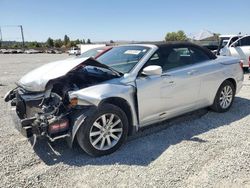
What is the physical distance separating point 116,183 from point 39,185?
2.85 feet

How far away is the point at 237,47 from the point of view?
36.7ft

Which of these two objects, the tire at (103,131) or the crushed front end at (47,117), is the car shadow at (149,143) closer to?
the tire at (103,131)

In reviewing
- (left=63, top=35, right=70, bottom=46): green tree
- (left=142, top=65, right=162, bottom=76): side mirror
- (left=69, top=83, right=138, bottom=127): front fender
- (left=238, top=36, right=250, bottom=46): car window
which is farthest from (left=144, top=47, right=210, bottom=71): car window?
(left=63, top=35, right=70, bottom=46): green tree

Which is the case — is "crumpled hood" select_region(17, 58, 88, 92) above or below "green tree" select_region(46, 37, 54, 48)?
below

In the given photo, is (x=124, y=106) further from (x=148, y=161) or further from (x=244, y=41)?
(x=244, y=41)

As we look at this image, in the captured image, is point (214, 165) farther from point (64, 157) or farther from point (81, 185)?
point (64, 157)

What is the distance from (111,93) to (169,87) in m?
1.10

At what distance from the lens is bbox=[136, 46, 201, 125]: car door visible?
400cm

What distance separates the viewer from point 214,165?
11.0 feet

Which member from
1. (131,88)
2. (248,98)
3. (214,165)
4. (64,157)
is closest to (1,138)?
(64,157)

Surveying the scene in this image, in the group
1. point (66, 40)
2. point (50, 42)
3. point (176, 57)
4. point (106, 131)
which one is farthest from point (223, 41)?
point (66, 40)

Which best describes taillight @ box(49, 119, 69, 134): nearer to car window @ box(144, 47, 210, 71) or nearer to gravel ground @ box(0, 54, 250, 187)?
gravel ground @ box(0, 54, 250, 187)

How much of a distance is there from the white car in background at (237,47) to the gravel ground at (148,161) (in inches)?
278

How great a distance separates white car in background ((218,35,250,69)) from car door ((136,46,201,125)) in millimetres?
7023
